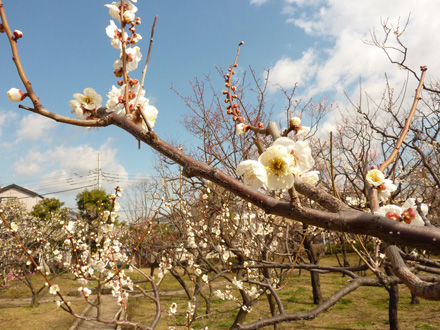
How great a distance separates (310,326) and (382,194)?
7.25 m

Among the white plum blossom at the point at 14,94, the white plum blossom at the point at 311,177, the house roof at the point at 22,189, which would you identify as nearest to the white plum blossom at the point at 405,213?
the white plum blossom at the point at 311,177

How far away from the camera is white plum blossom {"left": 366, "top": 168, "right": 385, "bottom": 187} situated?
0.92 m

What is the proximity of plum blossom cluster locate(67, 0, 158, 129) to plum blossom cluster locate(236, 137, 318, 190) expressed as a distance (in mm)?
310

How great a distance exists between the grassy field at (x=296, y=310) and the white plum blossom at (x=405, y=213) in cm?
623

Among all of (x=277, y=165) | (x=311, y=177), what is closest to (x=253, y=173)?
(x=277, y=165)

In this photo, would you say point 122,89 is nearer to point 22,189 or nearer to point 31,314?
point 31,314

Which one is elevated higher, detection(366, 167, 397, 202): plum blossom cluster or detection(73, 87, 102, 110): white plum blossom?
detection(73, 87, 102, 110): white plum blossom

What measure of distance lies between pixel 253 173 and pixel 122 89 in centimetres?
47

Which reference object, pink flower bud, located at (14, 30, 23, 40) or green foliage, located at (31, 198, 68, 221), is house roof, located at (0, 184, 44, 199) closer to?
green foliage, located at (31, 198, 68, 221)

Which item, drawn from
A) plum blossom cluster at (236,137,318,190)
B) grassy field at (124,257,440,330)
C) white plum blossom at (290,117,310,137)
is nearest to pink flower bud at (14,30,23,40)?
plum blossom cluster at (236,137,318,190)

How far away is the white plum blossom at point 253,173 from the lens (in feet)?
2.23

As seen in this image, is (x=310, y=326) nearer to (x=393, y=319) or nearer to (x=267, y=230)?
(x=393, y=319)

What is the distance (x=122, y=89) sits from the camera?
34.5 inches

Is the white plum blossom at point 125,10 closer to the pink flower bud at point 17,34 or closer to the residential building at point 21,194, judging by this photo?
the pink flower bud at point 17,34
